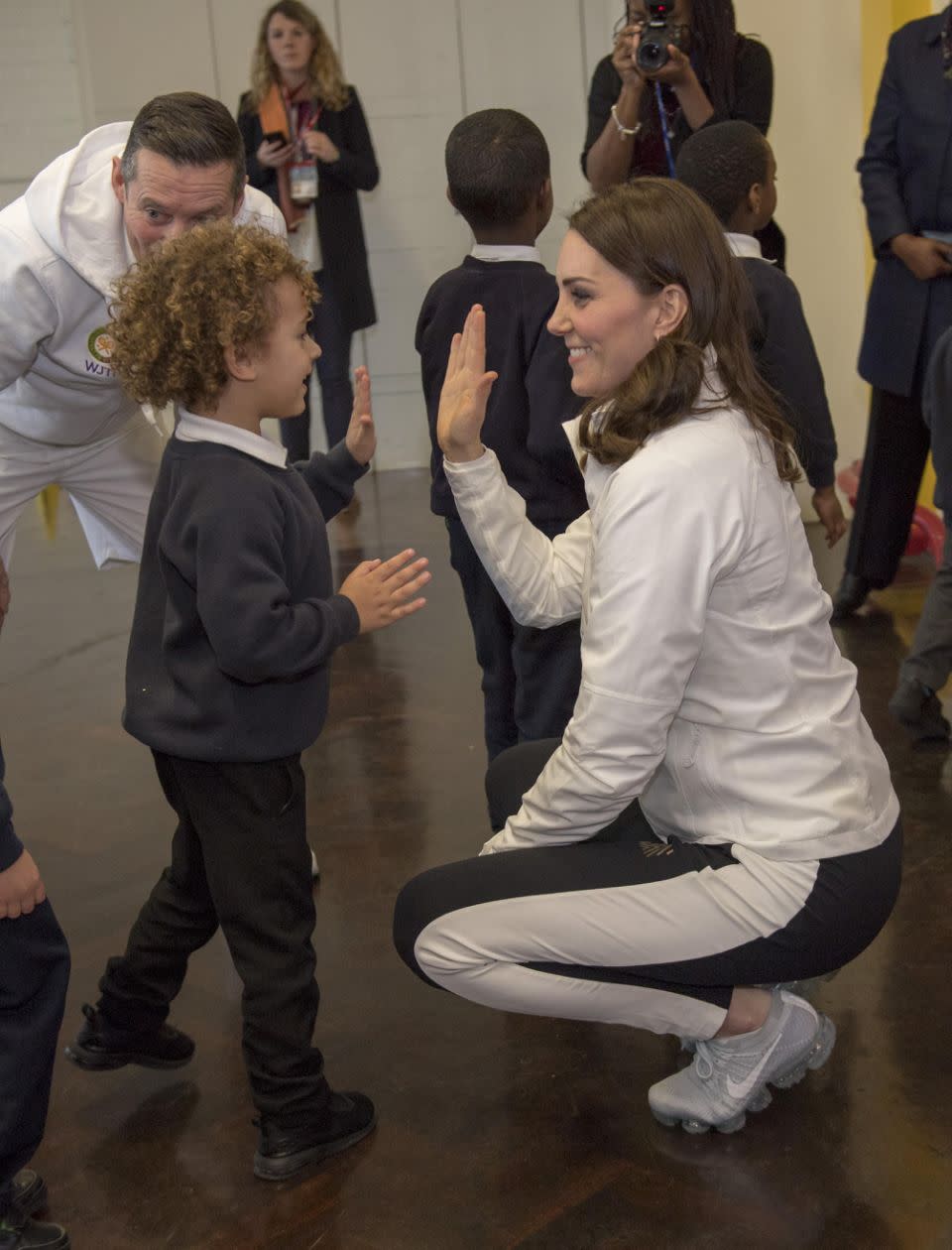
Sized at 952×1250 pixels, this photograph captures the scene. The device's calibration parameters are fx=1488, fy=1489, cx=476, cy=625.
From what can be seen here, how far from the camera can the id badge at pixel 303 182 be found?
5.30 meters

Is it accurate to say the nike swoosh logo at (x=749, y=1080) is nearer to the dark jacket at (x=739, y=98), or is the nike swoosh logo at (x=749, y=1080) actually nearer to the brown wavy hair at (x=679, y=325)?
the brown wavy hair at (x=679, y=325)

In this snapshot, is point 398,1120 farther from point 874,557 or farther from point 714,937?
point 874,557

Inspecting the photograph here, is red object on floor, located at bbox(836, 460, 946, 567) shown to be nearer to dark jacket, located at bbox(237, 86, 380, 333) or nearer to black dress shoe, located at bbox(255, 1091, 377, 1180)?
dark jacket, located at bbox(237, 86, 380, 333)

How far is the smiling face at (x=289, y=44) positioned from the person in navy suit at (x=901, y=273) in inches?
90.5

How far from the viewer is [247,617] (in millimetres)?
1724

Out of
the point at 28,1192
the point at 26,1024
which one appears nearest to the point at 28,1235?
the point at 28,1192

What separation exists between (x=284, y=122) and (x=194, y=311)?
3.77 m

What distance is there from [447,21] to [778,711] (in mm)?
5435

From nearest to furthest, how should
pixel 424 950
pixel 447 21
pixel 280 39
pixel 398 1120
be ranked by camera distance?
pixel 424 950, pixel 398 1120, pixel 280 39, pixel 447 21

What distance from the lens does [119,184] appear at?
2.35m

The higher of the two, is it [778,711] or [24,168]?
[24,168]

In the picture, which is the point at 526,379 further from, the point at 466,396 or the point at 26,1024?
the point at 26,1024

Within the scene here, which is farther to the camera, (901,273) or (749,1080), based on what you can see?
(901,273)

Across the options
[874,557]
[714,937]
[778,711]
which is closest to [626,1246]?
[714,937]
